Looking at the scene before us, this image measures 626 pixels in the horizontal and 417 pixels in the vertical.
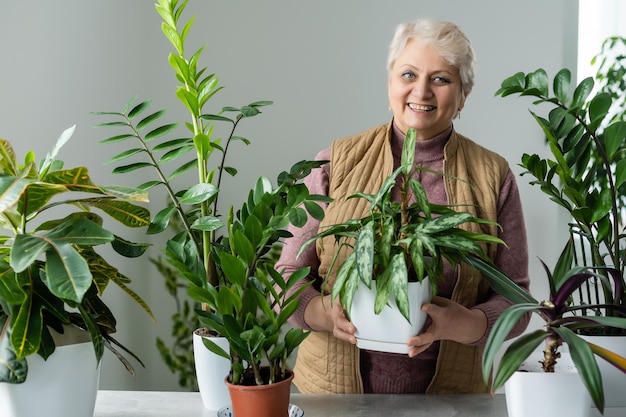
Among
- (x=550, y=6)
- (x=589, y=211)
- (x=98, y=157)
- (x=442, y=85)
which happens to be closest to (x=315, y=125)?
(x=98, y=157)

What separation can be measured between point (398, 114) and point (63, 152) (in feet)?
5.03

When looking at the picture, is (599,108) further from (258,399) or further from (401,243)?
(258,399)

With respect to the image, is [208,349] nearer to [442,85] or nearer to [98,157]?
[442,85]

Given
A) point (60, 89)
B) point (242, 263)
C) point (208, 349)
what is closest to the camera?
point (242, 263)

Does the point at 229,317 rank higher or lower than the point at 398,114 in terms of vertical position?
lower

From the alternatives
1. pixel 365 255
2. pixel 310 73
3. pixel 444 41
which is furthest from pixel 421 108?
pixel 310 73

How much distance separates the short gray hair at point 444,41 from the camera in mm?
1690

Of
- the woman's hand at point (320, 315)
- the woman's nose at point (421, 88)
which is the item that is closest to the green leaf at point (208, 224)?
the woman's hand at point (320, 315)

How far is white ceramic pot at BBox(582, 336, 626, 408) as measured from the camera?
1.28 m

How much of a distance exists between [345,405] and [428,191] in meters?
0.67

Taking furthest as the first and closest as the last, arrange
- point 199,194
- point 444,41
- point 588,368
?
point 444,41 → point 199,194 → point 588,368

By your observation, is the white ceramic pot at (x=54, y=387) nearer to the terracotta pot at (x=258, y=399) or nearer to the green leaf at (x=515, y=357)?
the terracotta pot at (x=258, y=399)

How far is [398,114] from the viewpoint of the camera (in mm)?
1771

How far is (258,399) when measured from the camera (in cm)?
116
